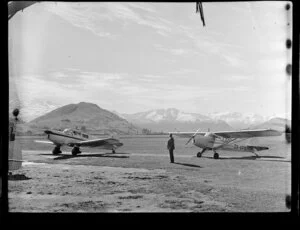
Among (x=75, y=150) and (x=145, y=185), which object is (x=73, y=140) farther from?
(x=145, y=185)

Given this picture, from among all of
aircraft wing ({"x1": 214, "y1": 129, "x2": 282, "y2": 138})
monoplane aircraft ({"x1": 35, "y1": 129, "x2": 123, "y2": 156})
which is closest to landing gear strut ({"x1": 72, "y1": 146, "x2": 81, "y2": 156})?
monoplane aircraft ({"x1": 35, "y1": 129, "x2": 123, "y2": 156})

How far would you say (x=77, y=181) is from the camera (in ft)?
32.5

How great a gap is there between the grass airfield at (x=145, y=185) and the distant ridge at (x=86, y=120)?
2.21 meters

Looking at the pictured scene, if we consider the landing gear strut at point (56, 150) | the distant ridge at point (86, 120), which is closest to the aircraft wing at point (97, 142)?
the distant ridge at point (86, 120)

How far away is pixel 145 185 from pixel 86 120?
12.3 m

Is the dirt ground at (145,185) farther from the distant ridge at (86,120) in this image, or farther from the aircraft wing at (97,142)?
the distant ridge at (86,120)

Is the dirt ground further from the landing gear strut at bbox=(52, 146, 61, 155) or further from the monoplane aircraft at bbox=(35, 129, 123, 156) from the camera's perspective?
the landing gear strut at bbox=(52, 146, 61, 155)

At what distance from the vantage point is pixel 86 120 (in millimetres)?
20391

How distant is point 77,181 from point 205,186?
14.7 feet

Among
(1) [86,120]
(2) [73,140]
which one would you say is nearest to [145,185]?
(2) [73,140]

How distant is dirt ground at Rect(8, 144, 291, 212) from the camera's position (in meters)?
6.66

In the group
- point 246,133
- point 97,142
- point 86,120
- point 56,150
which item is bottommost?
point 56,150

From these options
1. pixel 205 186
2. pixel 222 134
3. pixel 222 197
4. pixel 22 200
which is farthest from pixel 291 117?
pixel 222 134
